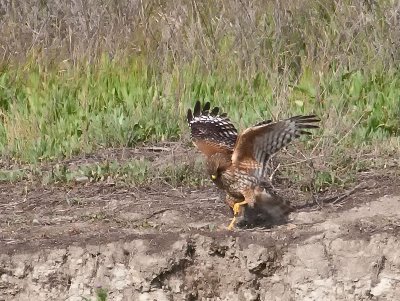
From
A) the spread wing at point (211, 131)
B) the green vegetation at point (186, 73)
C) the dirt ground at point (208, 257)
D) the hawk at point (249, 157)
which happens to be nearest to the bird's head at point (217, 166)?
the hawk at point (249, 157)

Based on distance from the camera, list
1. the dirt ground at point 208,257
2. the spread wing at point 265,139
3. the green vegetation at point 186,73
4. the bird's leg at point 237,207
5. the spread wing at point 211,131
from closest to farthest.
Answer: the dirt ground at point 208,257 → the spread wing at point 265,139 → the bird's leg at point 237,207 → the spread wing at point 211,131 → the green vegetation at point 186,73

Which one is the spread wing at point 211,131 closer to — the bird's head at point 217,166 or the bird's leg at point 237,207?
the bird's head at point 217,166

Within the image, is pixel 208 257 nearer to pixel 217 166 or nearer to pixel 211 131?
pixel 217 166

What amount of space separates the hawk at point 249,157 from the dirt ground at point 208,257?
0.18m

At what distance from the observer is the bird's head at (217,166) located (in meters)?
5.95

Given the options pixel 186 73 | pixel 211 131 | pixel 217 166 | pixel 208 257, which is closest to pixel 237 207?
pixel 217 166

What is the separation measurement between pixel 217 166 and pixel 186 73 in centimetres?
206

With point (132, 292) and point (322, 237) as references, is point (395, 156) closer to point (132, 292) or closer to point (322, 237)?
point (322, 237)

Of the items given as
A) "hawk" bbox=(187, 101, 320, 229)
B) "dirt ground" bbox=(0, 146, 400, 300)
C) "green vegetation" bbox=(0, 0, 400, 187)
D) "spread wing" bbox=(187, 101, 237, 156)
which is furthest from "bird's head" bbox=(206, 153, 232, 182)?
"green vegetation" bbox=(0, 0, 400, 187)

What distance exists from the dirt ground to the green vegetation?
0.58 m

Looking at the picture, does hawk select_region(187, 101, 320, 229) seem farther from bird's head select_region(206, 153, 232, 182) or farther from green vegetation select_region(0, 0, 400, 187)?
green vegetation select_region(0, 0, 400, 187)

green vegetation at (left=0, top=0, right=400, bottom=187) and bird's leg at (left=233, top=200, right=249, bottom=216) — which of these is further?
green vegetation at (left=0, top=0, right=400, bottom=187)

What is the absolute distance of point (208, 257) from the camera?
18.6 feet

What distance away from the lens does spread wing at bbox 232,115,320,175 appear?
5676mm
